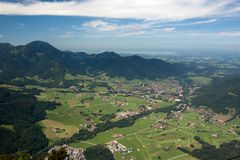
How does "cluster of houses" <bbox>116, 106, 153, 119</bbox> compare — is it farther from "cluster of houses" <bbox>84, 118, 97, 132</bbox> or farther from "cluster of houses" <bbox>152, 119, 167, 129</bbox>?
"cluster of houses" <bbox>152, 119, 167, 129</bbox>

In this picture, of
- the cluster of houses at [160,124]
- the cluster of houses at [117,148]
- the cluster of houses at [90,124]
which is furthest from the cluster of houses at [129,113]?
the cluster of houses at [117,148]

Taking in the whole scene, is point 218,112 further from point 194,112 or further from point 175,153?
point 175,153

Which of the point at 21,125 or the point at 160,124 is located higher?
the point at 21,125

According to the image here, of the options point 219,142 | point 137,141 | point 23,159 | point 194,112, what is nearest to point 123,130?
point 137,141

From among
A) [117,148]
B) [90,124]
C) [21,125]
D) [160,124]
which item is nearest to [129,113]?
[160,124]

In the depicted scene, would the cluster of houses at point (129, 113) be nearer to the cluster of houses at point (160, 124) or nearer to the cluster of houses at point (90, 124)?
the cluster of houses at point (90, 124)

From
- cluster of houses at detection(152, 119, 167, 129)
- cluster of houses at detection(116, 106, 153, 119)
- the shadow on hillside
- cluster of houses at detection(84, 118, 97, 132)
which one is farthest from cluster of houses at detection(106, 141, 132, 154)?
cluster of houses at detection(116, 106, 153, 119)

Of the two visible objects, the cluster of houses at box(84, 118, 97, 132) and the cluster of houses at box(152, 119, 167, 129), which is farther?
the cluster of houses at box(84, 118, 97, 132)

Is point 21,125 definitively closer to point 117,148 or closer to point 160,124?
point 117,148
